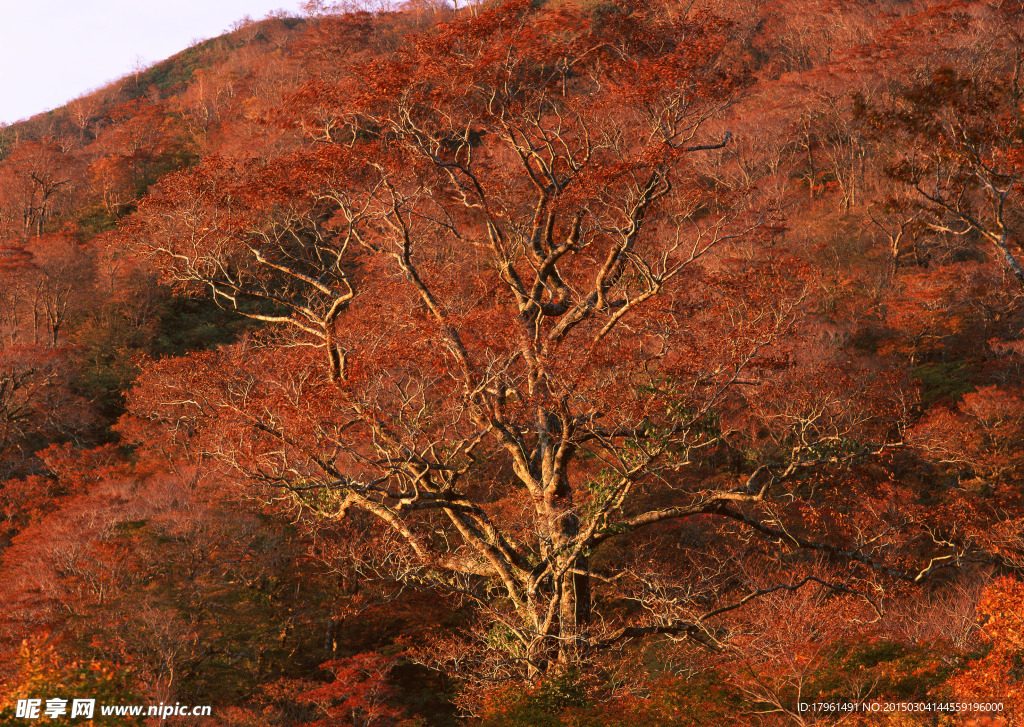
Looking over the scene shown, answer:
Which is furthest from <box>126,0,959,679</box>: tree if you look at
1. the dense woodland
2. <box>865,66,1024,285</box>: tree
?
<box>865,66,1024,285</box>: tree

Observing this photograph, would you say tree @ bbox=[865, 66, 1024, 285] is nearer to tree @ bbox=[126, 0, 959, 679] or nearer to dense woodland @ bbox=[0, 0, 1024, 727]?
dense woodland @ bbox=[0, 0, 1024, 727]

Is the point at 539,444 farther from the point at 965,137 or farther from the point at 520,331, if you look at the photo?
the point at 965,137

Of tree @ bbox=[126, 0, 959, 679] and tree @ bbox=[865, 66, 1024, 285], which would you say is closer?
tree @ bbox=[126, 0, 959, 679]

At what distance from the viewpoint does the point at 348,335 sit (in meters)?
11.3

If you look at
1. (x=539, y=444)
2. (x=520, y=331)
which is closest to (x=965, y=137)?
(x=520, y=331)

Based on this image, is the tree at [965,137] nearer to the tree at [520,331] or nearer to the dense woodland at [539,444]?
the dense woodland at [539,444]

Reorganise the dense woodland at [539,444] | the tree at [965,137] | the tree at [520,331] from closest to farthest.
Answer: the dense woodland at [539,444]
the tree at [520,331]
the tree at [965,137]

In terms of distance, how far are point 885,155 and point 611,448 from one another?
25.9 meters

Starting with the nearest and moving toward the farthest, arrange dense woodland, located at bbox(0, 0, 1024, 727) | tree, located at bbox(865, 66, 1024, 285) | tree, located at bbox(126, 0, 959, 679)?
dense woodland, located at bbox(0, 0, 1024, 727), tree, located at bbox(126, 0, 959, 679), tree, located at bbox(865, 66, 1024, 285)

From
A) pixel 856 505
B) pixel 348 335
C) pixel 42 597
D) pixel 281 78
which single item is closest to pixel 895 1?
pixel 856 505

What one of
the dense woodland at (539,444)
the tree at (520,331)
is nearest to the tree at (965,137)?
the dense woodland at (539,444)

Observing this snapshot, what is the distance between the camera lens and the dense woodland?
8969 mm

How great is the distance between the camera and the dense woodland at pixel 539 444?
29.4ft

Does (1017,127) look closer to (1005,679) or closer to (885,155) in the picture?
(1005,679)
